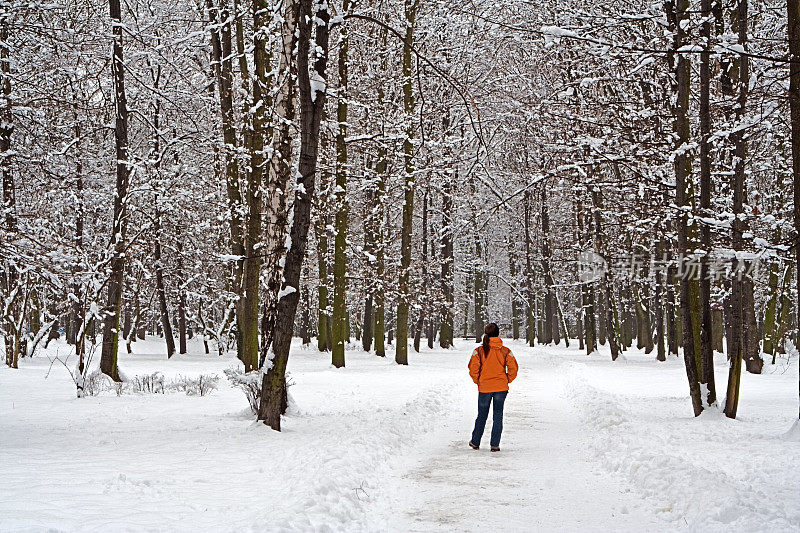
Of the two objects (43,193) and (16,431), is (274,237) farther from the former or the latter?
(43,193)

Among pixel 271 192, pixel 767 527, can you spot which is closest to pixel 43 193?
pixel 271 192

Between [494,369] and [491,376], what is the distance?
118 mm

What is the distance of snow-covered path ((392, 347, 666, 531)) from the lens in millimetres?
6125

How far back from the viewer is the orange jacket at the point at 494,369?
33.2 ft

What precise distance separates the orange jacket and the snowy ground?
95 cm

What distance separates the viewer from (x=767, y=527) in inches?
218

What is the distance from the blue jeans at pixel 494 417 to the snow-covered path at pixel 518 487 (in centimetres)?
20

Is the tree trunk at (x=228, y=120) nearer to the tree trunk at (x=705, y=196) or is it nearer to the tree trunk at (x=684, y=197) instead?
the tree trunk at (x=684, y=197)

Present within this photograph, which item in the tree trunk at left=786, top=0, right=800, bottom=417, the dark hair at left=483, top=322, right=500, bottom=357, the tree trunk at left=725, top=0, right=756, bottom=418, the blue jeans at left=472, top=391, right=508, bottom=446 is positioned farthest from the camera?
the tree trunk at left=725, top=0, right=756, bottom=418

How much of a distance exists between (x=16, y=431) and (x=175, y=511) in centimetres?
503

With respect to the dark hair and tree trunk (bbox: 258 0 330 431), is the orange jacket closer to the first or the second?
the dark hair

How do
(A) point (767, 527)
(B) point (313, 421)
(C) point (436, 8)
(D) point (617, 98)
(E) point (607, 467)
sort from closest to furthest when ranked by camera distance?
(A) point (767, 527) < (E) point (607, 467) < (B) point (313, 421) < (D) point (617, 98) < (C) point (436, 8)

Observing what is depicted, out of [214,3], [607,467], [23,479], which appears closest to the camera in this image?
[23,479]

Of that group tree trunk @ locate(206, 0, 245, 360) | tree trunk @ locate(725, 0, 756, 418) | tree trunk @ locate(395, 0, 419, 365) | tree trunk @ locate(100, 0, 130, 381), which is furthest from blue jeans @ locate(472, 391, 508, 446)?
tree trunk @ locate(395, 0, 419, 365)
